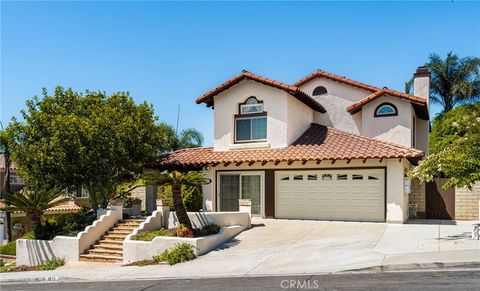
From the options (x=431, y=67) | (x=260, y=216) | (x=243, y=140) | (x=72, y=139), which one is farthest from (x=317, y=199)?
(x=431, y=67)

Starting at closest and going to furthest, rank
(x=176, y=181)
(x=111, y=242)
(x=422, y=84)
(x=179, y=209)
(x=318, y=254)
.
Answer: (x=318, y=254) < (x=176, y=181) < (x=179, y=209) < (x=111, y=242) < (x=422, y=84)

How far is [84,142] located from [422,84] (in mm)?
17787

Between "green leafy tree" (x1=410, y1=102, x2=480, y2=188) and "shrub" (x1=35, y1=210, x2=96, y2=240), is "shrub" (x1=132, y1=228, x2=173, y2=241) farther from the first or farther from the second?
"green leafy tree" (x1=410, y1=102, x2=480, y2=188)

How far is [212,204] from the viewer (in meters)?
21.9

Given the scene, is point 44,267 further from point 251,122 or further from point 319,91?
point 319,91

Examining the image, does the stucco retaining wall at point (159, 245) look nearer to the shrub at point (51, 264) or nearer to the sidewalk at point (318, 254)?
the sidewalk at point (318, 254)

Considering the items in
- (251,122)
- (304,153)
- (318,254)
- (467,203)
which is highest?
(251,122)

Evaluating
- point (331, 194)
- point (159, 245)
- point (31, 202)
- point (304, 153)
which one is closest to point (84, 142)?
point (31, 202)

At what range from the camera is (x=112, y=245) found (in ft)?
59.1

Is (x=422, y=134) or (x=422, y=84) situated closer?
(x=422, y=84)

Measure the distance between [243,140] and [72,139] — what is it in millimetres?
7805

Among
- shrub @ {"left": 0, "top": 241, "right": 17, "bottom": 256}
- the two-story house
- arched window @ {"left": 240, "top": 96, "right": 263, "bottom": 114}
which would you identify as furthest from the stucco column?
shrub @ {"left": 0, "top": 241, "right": 17, "bottom": 256}

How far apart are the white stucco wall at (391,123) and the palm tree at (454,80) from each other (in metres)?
23.8

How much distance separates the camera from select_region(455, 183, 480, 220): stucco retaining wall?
67.3 ft
